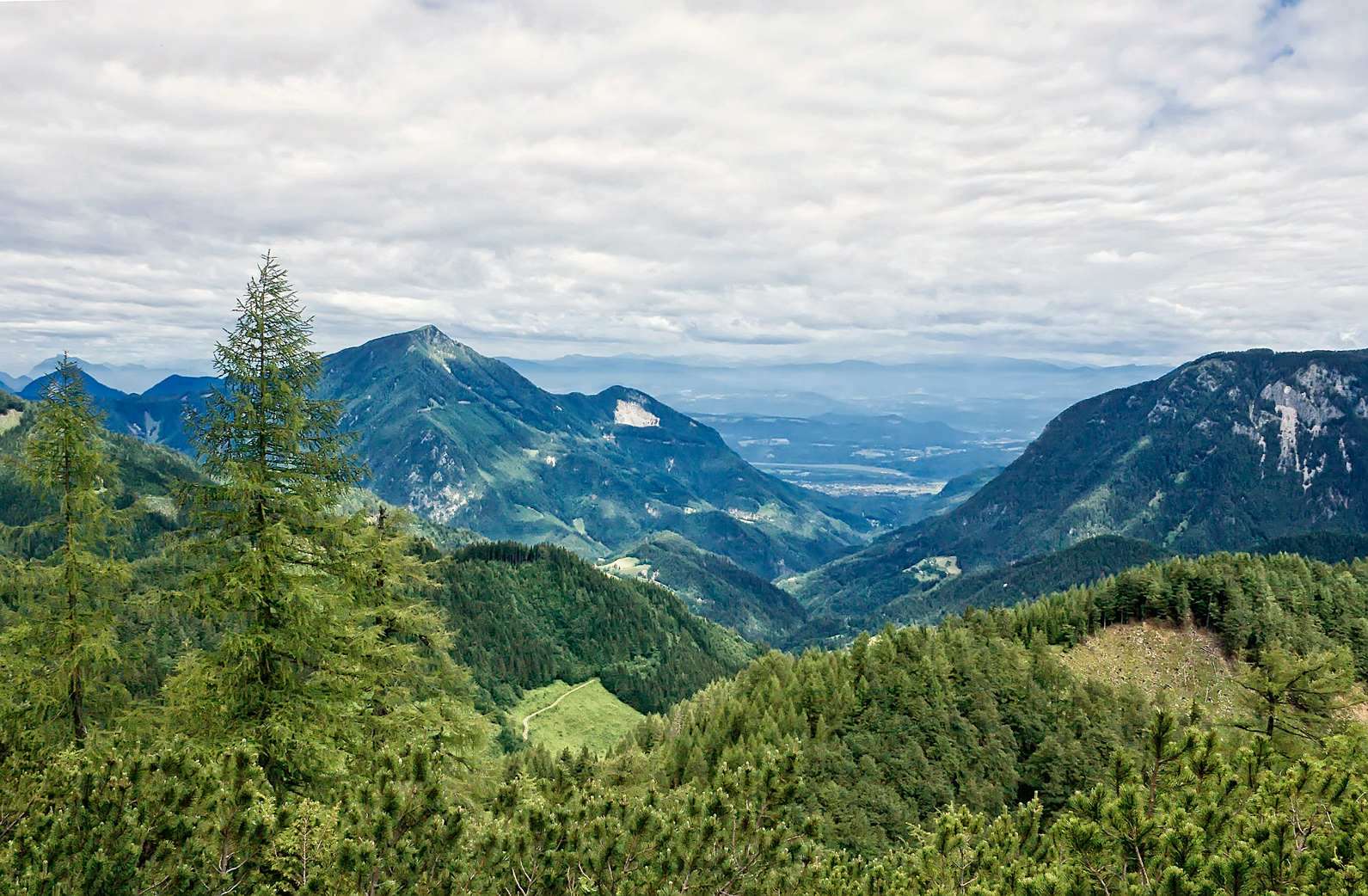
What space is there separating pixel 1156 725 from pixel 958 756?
177ft

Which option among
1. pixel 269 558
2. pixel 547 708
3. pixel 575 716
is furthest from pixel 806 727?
pixel 547 708

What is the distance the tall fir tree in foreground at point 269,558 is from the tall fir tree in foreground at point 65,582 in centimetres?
662

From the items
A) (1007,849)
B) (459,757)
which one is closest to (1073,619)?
(1007,849)

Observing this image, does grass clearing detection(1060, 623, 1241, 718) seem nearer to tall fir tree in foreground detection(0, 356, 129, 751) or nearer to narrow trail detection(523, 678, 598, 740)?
tall fir tree in foreground detection(0, 356, 129, 751)

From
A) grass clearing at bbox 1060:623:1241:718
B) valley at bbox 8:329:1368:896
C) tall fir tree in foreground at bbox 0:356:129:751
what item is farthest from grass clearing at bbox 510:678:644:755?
tall fir tree in foreground at bbox 0:356:129:751

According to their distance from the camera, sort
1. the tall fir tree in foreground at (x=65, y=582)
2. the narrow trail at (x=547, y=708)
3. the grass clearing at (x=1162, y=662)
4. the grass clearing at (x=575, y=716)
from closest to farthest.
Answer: the tall fir tree in foreground at (x=65, y=582) < the grass clearing at (x=1162, y=662) < the grass clearing at (x=575, y=716) < the narrow trail at (x=547, y=708)

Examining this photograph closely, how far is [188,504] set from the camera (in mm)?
22344

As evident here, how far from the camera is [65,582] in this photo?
26375mm

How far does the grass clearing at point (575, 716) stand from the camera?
143125 millimetres

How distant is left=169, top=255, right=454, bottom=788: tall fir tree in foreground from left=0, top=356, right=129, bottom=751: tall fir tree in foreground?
662 cm

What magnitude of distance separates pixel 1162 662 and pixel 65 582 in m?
108

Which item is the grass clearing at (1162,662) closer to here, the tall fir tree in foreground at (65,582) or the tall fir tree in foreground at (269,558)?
the tall fir tree in foreground at (269,558)

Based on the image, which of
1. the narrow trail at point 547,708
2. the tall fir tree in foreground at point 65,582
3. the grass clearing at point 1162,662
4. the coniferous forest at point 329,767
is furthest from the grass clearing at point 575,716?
the coniferous forest at point 329,767

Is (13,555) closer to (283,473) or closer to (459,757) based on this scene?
(283,473)
